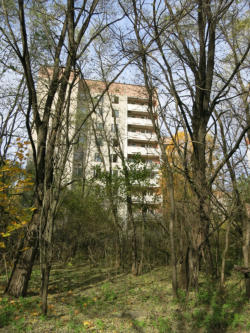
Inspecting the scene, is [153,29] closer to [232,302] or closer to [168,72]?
[168,72]

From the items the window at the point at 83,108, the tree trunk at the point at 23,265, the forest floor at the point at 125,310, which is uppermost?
the window at the point at 83,108

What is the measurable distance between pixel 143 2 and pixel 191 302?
23.2 ft

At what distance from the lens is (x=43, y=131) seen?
6.25 m

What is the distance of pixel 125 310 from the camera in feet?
15.4

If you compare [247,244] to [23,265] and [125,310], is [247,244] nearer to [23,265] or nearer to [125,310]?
[125,310]

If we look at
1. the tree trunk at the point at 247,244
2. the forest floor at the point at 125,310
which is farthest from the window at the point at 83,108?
the tree trunk at the point at 247,244

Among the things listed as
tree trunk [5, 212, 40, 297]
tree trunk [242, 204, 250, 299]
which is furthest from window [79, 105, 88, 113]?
tree trunk [242, 204, 250, 299]

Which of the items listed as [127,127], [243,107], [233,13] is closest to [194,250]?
[243,107]

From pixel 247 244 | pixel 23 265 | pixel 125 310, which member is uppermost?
pixel 247 244

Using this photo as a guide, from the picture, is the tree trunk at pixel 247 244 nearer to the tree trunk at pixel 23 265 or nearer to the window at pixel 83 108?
the tree trunk at pixel 23 265

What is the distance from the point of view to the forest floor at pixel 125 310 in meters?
3.88

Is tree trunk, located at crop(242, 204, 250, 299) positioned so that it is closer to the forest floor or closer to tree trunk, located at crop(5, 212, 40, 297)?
the forest floor

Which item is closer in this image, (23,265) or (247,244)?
(247,244)

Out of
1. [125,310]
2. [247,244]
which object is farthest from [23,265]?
[247,244]
